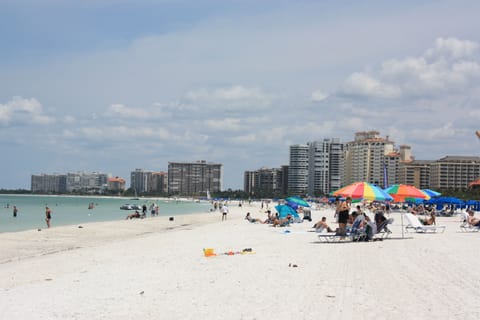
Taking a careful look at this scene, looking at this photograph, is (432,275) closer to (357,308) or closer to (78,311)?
(357,308)

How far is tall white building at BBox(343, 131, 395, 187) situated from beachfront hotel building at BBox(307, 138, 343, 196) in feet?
13.9

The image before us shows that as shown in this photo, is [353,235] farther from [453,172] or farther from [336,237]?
[453,172]

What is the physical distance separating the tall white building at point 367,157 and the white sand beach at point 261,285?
14920 cm

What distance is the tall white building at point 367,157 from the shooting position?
16375 centimetres

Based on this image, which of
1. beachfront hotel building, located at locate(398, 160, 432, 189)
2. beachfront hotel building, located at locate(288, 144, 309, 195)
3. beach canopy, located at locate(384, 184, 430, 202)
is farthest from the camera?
beachfront hotel building, located at locate(288, 144, 309, 195)

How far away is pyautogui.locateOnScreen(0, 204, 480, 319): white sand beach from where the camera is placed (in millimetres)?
7363

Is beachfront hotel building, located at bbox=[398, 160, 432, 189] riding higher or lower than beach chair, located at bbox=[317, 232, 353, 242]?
higher

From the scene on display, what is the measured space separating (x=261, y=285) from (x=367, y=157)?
531 feet

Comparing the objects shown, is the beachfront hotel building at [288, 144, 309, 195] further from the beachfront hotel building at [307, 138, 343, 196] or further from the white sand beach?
the white sand beach

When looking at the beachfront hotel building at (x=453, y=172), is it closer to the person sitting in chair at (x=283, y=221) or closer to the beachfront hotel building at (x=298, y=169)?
the beachfront hotel building at (x=298, y=169)

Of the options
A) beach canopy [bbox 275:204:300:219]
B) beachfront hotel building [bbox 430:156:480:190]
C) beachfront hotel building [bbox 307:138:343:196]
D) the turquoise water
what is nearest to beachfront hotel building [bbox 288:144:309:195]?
beachfront hotel building [bbox 307:138:343:196]

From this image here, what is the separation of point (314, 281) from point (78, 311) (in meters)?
3.88

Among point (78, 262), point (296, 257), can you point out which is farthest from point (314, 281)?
point (78, 262)

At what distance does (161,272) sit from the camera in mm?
11250
